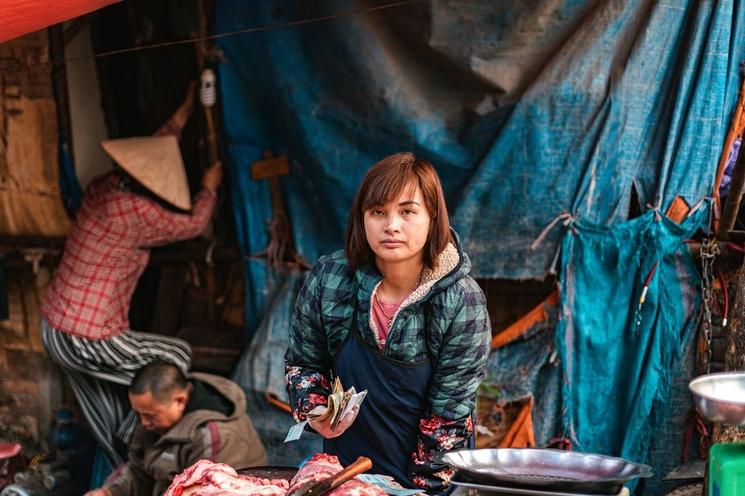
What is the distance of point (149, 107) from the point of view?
7.18 metres

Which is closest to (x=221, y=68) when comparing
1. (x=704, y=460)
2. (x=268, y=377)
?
(x=268, y=377)

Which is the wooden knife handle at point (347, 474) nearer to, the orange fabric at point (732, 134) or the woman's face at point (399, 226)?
the woman's face at point (399, 226)

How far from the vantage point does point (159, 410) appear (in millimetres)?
5773

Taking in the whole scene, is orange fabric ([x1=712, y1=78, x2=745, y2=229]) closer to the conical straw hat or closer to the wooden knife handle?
the wooden knife handle

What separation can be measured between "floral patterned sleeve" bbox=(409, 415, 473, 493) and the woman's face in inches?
24.4

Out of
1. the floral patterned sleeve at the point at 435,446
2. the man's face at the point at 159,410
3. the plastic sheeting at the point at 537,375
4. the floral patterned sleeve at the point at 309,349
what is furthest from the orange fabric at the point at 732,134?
the man's face at the point at 159,410

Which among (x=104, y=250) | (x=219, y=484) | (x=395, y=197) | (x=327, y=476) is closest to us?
(x=327, y=476)

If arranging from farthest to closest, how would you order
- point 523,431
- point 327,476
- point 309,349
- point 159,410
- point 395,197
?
point 523,431 < point 159,410 < point 309,349 < point 395,197 < point 327,476

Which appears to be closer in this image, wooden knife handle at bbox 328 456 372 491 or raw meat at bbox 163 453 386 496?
wooden knife handle at bbox 328 456 372 491

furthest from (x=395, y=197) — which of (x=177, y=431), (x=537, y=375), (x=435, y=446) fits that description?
(x=177, y=431)

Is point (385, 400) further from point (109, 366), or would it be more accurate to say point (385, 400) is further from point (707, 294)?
point (109, 366)

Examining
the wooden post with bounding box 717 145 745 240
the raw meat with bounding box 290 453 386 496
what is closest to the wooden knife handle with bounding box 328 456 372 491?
the raw meat with bounding box 290 453 386 496

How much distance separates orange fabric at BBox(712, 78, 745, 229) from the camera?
5477 mm

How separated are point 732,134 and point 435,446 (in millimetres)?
2378
